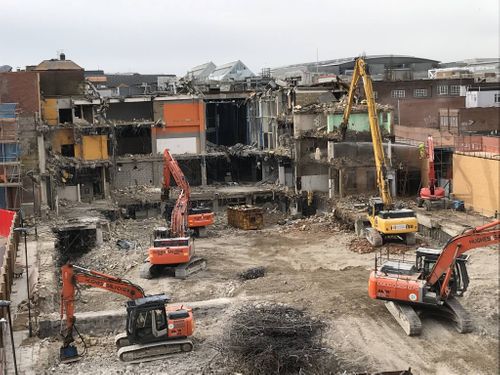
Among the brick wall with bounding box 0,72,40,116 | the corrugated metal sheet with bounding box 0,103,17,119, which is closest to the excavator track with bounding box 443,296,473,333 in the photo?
the corrugated metal sheet with bounding box 0,103,17,119

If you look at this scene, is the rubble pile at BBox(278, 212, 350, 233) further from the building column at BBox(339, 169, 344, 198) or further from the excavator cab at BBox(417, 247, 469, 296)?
the excavator cab at BBox(417, 247, 469, 296)

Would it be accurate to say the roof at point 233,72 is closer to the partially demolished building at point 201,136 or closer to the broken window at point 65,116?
the partially demolished building at point 201,136

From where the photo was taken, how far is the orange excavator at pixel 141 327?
18281 millimetres

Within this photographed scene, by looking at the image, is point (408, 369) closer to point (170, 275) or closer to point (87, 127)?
point (170, 275)

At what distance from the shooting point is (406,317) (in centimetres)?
1938

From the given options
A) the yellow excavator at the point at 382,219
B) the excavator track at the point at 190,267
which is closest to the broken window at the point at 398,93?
the yellow excavator at the point at 382,219

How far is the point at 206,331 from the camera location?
67.2 feet

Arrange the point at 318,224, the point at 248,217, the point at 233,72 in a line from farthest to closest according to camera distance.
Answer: the point at 233,72 < the point at 248,217 < the point at 318,224

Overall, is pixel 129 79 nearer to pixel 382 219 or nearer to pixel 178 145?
pixel 178 145

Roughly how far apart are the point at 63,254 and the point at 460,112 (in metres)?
29.9

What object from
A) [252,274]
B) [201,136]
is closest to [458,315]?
[252,274]

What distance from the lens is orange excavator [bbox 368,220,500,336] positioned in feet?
61.1

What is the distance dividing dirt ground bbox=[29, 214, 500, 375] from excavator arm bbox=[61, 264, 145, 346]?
1.18 metres

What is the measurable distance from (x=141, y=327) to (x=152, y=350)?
720 millimetres
